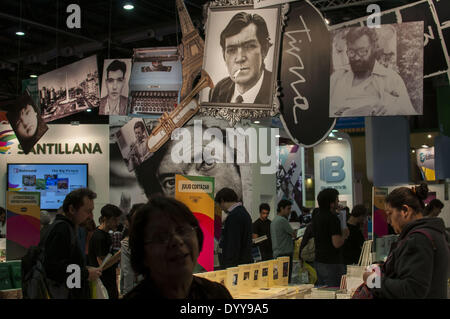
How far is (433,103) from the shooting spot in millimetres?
18438

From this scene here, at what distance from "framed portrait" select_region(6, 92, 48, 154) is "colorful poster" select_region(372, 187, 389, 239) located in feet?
12.2

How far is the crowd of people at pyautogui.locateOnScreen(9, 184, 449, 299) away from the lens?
1.46 m

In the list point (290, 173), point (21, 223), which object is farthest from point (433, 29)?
point (290, 173)

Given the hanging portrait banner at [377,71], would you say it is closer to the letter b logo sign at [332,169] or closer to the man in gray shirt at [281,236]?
the man in gray shirt at [281,236]

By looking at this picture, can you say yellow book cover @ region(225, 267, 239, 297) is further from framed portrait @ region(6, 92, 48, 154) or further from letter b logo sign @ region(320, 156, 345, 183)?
letter b logo sign @ region(320, 156, 345, 183)

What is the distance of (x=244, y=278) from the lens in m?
4.07

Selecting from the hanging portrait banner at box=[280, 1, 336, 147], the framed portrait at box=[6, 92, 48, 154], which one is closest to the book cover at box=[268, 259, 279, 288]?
the hanging portrait banner at box=[280, 1, 336, 147]

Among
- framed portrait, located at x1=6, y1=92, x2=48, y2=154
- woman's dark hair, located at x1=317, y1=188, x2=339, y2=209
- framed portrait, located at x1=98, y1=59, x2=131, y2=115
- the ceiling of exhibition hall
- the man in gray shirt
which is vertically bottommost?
the man in gray shirt

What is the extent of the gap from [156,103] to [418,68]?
266 cm

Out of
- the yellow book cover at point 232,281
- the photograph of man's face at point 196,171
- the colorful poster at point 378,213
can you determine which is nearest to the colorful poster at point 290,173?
the photograph of man's face at point 196,171

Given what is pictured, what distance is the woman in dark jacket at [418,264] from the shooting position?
2.45 meters
